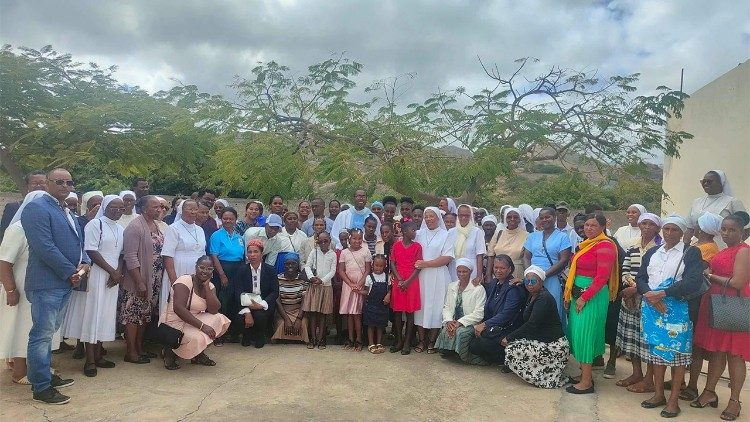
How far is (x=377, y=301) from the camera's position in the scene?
6.26m

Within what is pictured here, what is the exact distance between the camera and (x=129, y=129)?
1490 centimetres

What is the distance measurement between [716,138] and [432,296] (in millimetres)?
10332

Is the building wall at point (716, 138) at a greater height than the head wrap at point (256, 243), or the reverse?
the building wall at point (716, 138)

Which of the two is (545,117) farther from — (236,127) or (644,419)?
(644,419)

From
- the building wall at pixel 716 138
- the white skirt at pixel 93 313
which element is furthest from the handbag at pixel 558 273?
the building wall at pixel 716 138

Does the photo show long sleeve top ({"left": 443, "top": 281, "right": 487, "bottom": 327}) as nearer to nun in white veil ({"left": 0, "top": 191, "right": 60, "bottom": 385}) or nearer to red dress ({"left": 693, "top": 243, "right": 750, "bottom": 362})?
red dress ({"left": 693, "top": 243, "right": 750, "bottom": 362})

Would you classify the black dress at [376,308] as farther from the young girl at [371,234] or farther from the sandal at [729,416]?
the sandal at [729,416]

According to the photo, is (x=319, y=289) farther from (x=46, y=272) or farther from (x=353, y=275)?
(x=46, y=272)

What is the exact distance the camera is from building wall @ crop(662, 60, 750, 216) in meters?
11.3

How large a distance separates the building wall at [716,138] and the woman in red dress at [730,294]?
7599 millimetres

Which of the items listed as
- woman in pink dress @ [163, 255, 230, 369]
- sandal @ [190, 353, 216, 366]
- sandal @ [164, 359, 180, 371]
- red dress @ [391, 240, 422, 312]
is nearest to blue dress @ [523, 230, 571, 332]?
red dress @ [391, 240, 422, 312]

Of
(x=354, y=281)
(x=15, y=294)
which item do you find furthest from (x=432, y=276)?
(x=15, y=294)

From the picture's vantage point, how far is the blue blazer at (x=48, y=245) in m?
4.19

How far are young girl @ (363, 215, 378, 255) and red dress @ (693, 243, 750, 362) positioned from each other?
362cm
